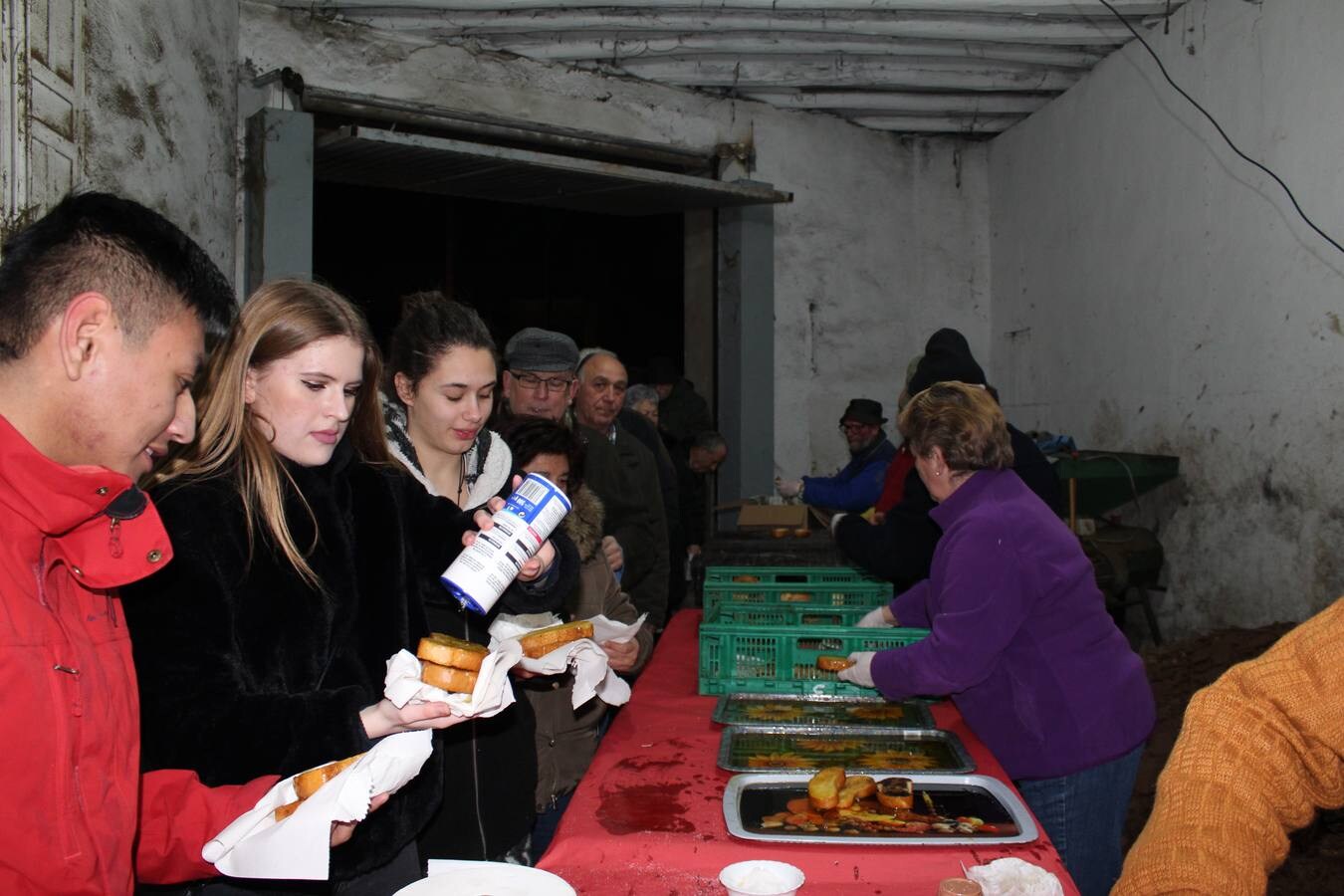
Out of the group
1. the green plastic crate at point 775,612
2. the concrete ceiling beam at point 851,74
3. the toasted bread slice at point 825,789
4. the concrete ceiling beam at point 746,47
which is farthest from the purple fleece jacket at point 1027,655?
the concrete ceiling beam at point 851,74

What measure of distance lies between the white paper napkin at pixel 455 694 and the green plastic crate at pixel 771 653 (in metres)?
1.44

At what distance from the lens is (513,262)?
876cm

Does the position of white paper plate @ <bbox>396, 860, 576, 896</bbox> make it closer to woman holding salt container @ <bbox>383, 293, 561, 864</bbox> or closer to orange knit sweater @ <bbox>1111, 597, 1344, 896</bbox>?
woman holding salt container @ <bbox>383, 293, 561, 864</bbox>

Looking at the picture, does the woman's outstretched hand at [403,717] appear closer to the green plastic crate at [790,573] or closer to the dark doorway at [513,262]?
the green plastic crate at [790,573]

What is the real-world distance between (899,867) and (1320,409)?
14.7 ft

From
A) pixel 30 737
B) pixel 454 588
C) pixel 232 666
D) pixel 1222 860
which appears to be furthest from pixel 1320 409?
pixel 30 737

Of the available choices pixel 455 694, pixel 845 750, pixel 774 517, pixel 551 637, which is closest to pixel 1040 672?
pixel 845 750

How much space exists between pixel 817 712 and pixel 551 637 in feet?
3.23

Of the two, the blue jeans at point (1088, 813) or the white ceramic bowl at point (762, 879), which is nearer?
the white ceramic bowl at point (762, 879)

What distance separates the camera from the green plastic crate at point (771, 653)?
314 centimetres

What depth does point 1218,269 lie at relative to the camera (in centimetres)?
612

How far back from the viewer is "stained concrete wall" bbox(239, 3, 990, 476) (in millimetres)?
6953

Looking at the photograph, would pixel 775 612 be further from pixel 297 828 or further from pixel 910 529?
pixel 297 828

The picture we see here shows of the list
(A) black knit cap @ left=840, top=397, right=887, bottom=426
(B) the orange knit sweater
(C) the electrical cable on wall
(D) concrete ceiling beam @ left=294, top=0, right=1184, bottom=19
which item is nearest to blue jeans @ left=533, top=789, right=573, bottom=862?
(B) the orange knit sweater
